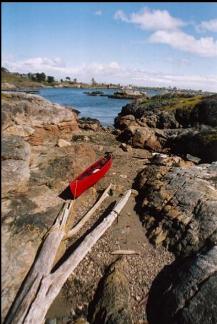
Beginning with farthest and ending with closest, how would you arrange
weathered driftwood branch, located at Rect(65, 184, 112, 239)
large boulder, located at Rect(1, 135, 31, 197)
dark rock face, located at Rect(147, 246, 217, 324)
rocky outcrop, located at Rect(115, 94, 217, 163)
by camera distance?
1. rocky outcrop, located at Rect(115, 94, 217, 163)
2. large boulder, located at Rect(1, 135, 31, 197)
3. weathered driftwood branch, located at Rect(65, 184, 112, 239)
4. dark rock face, located at Rect(147, 246, 217, 324)

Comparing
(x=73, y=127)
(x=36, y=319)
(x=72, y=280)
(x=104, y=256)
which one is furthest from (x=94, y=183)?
(x=73, y=127)

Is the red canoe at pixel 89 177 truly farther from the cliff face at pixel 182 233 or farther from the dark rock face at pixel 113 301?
the dark rock face at pixel 113 301

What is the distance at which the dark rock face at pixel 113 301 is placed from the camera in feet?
40.6

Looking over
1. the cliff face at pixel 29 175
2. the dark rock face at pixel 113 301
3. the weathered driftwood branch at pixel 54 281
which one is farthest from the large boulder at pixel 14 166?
the dark rock face at pixel 113 301

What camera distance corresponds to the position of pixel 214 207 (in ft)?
55.5

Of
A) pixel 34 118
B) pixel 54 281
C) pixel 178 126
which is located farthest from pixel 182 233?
pixel 178 126

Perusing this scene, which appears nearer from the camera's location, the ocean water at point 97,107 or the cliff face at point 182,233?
the cliff face at point 182,233

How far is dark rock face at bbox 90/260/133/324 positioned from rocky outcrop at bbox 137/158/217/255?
11.4 feet

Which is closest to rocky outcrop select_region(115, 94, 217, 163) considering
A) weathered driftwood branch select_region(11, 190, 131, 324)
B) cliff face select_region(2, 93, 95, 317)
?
cliff face select_region(2, 93, 95, 317)

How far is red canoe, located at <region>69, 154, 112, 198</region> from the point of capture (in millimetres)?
19189

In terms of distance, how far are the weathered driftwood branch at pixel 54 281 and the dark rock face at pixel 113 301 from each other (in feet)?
5.18

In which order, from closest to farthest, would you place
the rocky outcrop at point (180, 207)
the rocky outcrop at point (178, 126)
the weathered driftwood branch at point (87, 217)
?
1. the rocky outcrop at point (180, 207)
2. the weathered driftwood branch at point (87, 217)
3. the rocky outcrop at point (178, 126)

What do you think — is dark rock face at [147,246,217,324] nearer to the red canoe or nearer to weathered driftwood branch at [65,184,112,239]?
weathered driftwood branch at [65,184,112,239]

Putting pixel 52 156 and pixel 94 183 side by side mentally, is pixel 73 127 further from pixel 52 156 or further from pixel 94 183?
pixel 94 183
